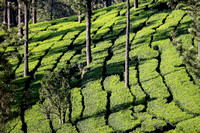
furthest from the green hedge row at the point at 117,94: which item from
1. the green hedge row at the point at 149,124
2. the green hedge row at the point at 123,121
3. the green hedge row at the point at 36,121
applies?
the green hedge row at the point at 36,121

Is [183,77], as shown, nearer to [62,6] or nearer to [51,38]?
[51,38]

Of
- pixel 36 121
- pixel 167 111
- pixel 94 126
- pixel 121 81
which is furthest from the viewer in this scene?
pixel 121 81

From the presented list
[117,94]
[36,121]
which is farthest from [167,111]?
[36,121]

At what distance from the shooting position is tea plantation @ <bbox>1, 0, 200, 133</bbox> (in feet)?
72.4

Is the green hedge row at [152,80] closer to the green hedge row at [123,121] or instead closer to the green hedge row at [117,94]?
the green hedge row at [117,94]

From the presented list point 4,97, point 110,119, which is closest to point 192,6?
point 110,119

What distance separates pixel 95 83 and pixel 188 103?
11.6m

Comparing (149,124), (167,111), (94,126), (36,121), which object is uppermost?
(167,111)

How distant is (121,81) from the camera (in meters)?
29.1

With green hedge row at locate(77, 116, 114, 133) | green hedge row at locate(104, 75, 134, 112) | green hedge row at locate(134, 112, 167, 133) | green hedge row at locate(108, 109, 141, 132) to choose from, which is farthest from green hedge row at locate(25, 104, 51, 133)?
green hedge row at locate(134, 112, 167, 133)

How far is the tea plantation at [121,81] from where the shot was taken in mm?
22062

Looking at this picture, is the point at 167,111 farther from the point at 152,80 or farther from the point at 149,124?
the point at 152,80

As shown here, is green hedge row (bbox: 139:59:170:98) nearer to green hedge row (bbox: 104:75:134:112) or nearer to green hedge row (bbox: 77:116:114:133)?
green hedge row (bbox: 104:75:134:112)

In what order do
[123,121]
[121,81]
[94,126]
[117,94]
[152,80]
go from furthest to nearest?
[121,81]
[152,80]
[117,94]
[94,126]
[123,121]
